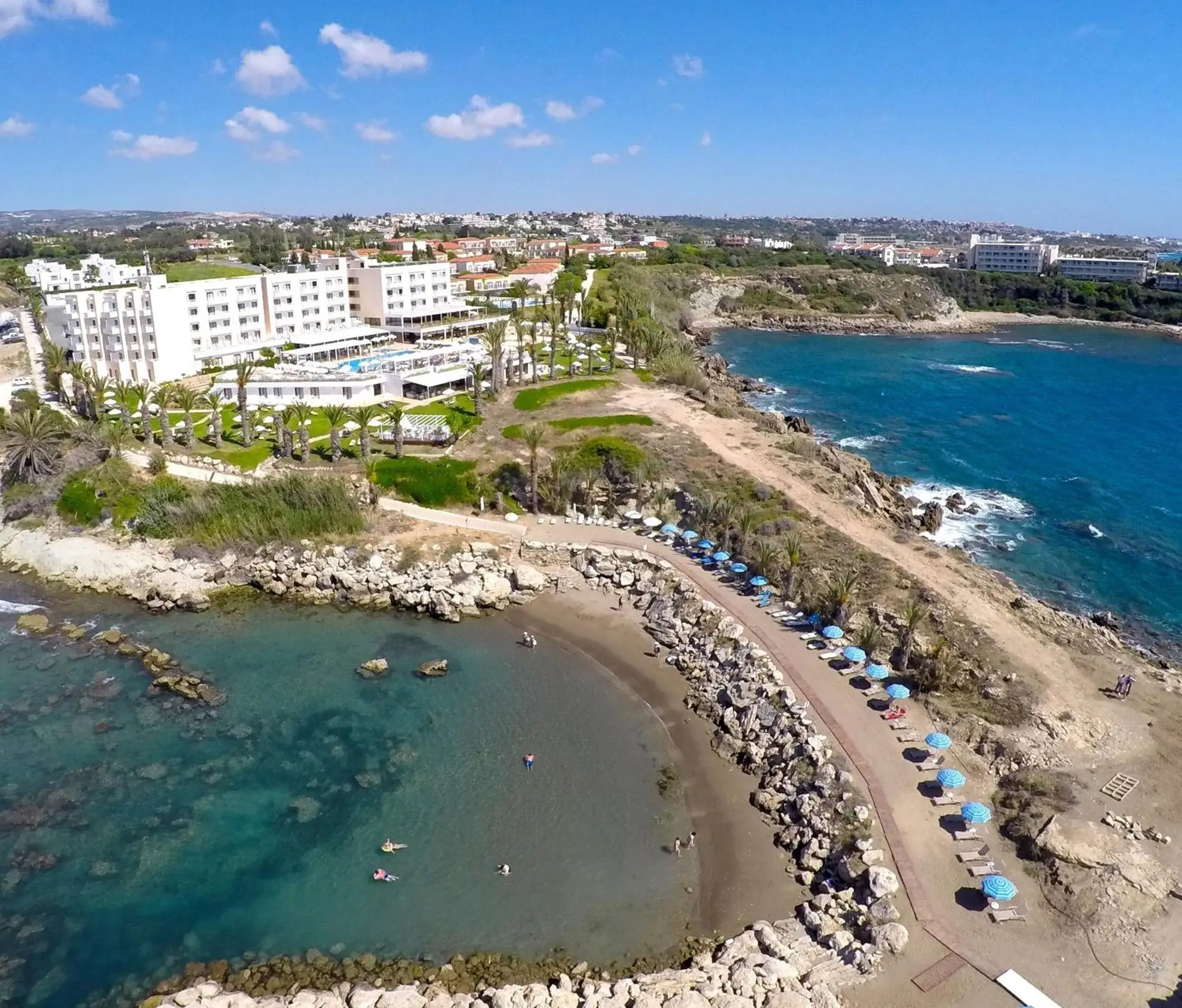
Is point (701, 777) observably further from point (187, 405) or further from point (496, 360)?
point (187, 405)

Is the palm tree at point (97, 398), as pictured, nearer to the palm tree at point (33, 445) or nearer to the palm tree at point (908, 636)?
the palm tree at point (33, 445)

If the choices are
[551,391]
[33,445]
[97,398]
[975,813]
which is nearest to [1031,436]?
[551,391]

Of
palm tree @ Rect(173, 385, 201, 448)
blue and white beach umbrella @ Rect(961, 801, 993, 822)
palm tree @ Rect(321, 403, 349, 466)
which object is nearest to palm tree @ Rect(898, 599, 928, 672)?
blue and white beach umbrella @ Rect(961, 801, 993, 822)

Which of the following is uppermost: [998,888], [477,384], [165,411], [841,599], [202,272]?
[202,272]

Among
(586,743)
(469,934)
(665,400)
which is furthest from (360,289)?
(469,934)

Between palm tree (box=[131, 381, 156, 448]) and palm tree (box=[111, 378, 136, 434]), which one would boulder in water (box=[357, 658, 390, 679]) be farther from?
palm tree (box=[111, 378, 136, 434])

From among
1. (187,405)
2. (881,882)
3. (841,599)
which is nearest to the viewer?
(881,882)

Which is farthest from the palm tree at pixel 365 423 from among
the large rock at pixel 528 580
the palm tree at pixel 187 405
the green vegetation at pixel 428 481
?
the large rock at pixel 528 580

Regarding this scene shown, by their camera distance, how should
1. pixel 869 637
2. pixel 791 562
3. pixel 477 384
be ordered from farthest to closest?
pixel 477 384, pixel 791 562, pixel 869 637
